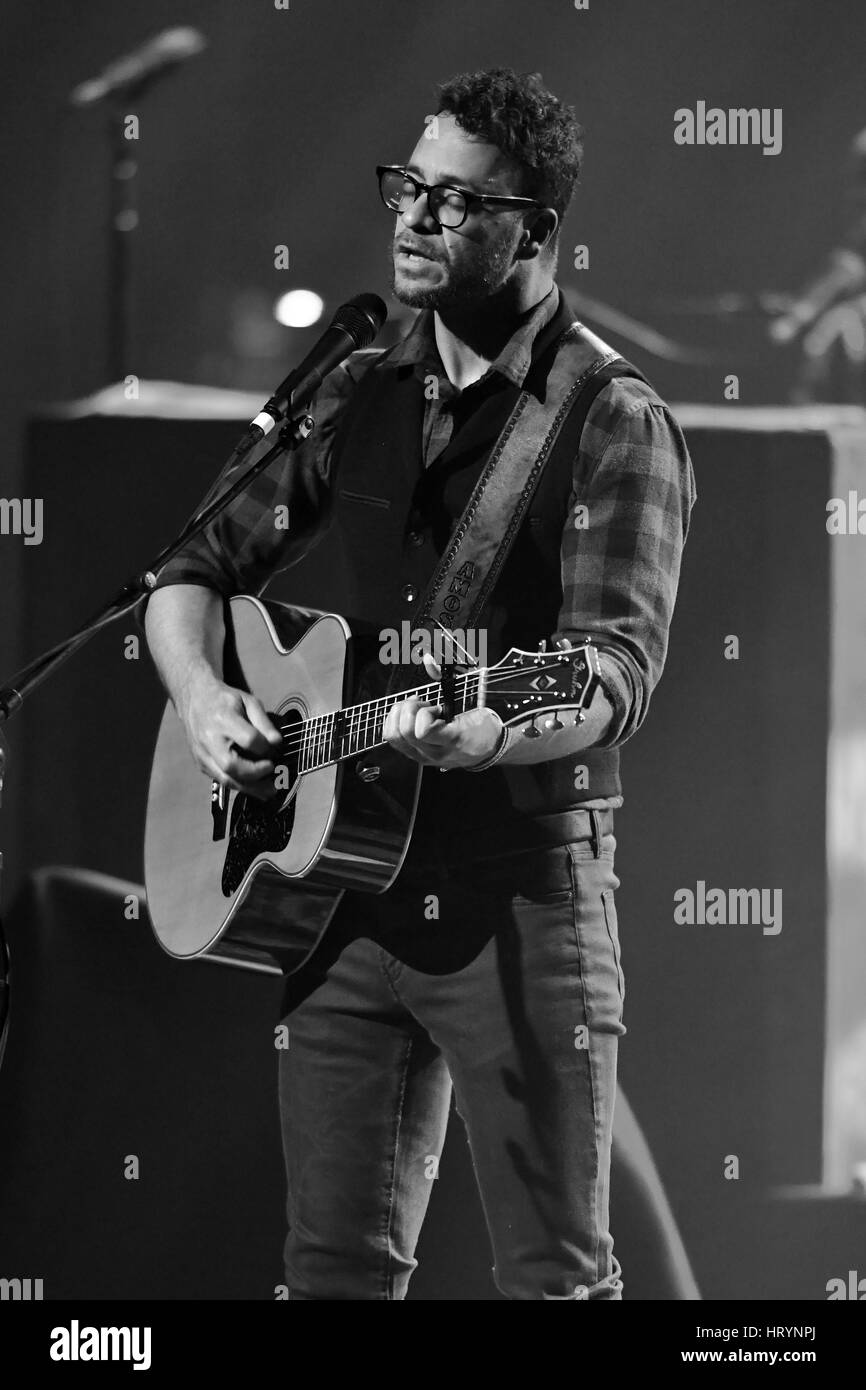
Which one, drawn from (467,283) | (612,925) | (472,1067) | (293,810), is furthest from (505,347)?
(472,1067)

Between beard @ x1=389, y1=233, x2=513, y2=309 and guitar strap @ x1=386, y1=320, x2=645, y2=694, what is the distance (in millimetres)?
181

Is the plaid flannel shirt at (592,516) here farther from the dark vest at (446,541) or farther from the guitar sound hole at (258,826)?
the guitar sound hole at (258,826)

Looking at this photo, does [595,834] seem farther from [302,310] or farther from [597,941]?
[302,310]

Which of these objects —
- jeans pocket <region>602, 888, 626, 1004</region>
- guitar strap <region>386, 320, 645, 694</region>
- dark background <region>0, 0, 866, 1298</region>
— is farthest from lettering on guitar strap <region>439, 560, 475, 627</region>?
jeans pocket <region>602, 888, 626, 1004</region>

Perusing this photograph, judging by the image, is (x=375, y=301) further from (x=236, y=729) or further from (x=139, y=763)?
(x=139, y=763)

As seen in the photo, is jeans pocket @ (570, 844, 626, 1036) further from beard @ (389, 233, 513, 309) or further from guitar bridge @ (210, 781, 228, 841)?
beard @ (389, 233, 513, 309)

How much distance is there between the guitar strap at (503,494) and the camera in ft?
7.91

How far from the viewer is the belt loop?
2434mm

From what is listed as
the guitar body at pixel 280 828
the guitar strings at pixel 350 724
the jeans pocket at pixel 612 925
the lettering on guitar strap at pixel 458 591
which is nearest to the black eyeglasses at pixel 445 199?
the lettering on guitar strap at pixel 458 591

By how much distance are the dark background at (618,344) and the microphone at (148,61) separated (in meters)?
Result: 0.03

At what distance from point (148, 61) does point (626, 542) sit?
4.42ft

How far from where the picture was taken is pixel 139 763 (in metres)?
2.77
